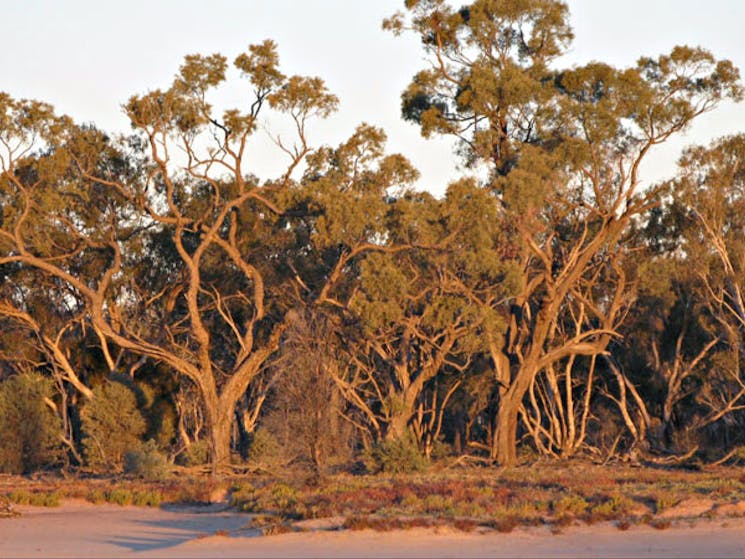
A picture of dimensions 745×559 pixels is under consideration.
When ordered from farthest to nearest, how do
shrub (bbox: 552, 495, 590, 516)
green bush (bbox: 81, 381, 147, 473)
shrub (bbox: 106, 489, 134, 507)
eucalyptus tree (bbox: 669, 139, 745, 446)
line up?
eucalyptus tree (bbox: 669, 139, 745, 446) → green bush (bbox: 81, 381, 147, 473) → shrub (bbox: 106, 489, 134, 507) → shrub (bbox: 552, 495, 590, 516)

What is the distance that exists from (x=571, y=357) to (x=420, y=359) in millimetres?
5004

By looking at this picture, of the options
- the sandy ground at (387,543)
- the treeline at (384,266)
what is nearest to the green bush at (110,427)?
the treeline at (384,266)

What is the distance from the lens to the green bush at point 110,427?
1373 inches

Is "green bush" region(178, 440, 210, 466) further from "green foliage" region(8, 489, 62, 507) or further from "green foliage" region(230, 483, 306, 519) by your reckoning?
"green foliage" region(8, 489, 62, 507)

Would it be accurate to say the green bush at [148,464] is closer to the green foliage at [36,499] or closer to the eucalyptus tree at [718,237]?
the green foliage at [36,499]

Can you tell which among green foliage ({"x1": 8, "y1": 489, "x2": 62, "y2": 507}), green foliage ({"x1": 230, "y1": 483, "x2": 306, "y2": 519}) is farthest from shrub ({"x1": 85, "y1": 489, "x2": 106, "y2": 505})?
green foliage ({"x1": 230, "y1": 483, "x2": 306, "y2": 519})

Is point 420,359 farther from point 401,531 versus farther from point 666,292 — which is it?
point 401,531

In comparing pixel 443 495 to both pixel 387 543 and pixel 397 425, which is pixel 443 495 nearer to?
pixel 387 543

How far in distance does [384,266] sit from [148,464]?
8.36 metres

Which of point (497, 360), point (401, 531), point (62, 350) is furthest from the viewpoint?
point (62, 350)

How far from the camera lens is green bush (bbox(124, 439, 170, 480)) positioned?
1198 inches

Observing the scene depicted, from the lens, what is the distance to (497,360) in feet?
114

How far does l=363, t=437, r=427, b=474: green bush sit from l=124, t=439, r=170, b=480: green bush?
18.7 ft

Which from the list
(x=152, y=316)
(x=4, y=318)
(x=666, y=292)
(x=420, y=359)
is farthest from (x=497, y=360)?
(x=4, y=318)
